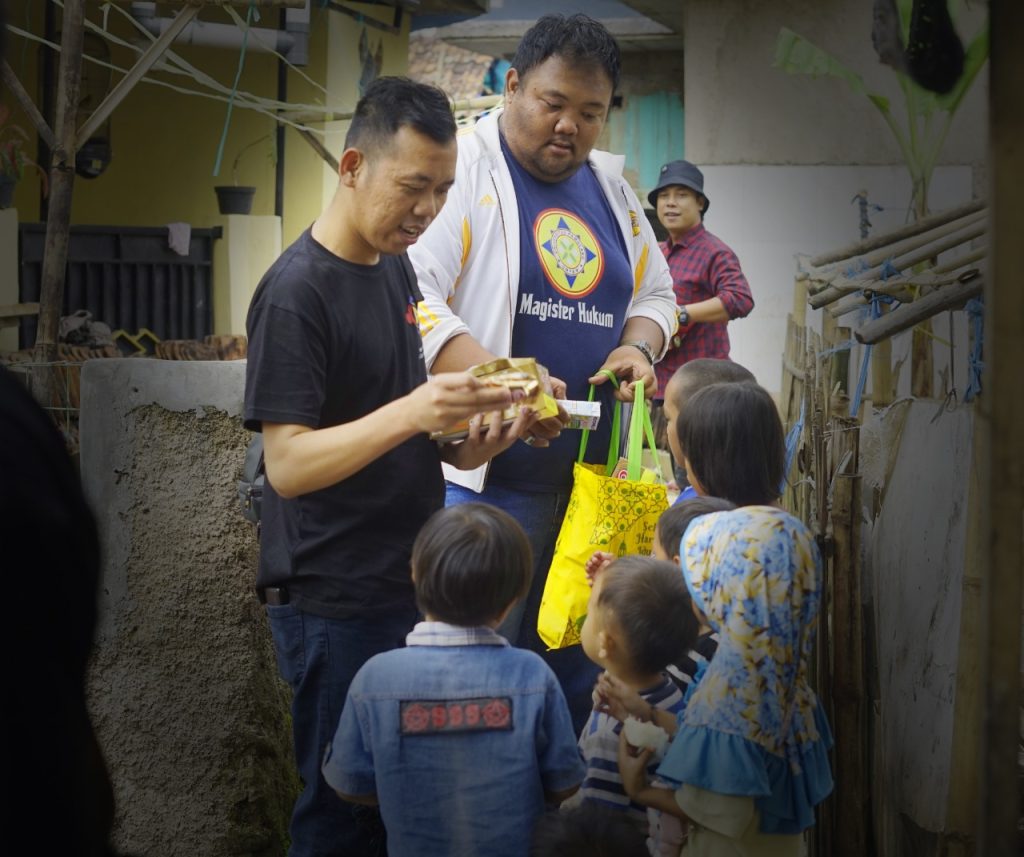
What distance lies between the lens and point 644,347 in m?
3.77

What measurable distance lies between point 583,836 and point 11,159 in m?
7.97

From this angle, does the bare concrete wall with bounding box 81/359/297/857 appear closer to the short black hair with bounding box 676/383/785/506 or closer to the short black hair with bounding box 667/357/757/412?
the short black hair with bounding box 667/357/757/412

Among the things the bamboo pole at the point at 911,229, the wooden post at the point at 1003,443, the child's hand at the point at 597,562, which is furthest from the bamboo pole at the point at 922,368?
the wooden post at the point at 1003,443

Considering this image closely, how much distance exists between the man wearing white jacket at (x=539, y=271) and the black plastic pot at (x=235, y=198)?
7322mm

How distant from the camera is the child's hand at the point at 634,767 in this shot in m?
2.74

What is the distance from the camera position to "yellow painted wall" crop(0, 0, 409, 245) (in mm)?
10562

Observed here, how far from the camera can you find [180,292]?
33.9 ft

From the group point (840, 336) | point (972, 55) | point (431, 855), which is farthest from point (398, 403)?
point (972, 55)

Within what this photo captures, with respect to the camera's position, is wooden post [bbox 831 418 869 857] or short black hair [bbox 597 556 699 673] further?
wooden post [bbox 831 418 869 857]

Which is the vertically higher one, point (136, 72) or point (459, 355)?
point (136, 72)

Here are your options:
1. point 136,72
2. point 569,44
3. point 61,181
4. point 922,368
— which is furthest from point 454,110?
point 569,44

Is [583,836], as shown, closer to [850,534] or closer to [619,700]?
[619,700]

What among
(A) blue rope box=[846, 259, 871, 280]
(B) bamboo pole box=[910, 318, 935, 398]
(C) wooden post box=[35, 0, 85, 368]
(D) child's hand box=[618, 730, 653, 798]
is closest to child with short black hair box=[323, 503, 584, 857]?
(D) child's hand box=[618, 730, 653, 798]

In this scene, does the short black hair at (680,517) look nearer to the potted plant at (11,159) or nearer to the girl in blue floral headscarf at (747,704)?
the girl in blue floral headscarf at (747,704)
